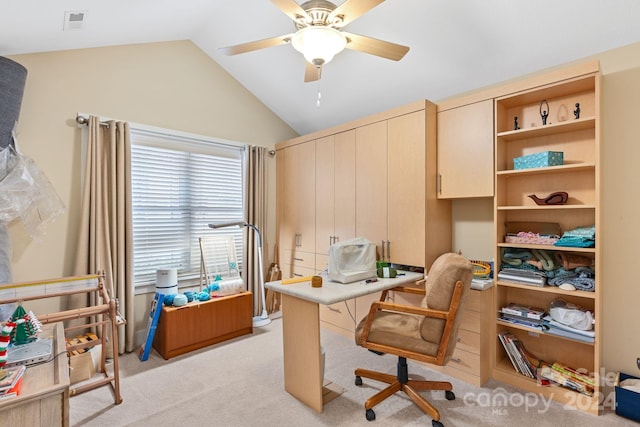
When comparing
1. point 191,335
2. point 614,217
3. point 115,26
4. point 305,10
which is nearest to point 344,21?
point 305,10

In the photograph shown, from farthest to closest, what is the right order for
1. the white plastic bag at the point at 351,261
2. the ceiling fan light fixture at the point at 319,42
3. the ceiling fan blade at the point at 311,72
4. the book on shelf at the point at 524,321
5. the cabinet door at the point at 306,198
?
the cabinet door at the point at 306,198 < the white plastic bag at the point at 351,261 < the book on shelf at the point at 524,321 < the ceiling fan blade at the point at 311,72 < the ceiling fan light fixture at the point at 319,42

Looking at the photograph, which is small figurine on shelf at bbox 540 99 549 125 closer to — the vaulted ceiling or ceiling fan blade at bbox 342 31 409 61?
the vaulted ceiling

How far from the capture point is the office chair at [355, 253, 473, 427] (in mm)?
1863

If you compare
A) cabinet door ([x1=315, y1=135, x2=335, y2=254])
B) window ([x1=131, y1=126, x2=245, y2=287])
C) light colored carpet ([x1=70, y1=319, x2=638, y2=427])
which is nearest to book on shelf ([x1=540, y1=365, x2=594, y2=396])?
light colored carpet ([x1=70, y1=319, x2=638, y2=427])

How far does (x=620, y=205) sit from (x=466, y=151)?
110cm

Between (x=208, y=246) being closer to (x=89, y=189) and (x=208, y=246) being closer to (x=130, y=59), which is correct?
(x=89, y=189)

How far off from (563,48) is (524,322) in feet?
6.87

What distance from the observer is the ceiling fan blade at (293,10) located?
161 cm

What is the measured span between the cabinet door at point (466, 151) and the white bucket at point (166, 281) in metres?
2.73

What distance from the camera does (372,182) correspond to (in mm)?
3191

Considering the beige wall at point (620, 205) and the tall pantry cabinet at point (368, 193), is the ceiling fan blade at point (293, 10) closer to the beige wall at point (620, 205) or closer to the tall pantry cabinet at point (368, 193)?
the tall pantry cabinet at point (368, 193)

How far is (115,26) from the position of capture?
2641mm

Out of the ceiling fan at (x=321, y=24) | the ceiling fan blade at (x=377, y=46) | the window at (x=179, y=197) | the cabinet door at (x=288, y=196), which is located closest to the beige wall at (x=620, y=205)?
the ceiling fan blade at (x=377, y=46)

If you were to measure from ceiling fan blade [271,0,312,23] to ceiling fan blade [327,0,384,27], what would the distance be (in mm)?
135
